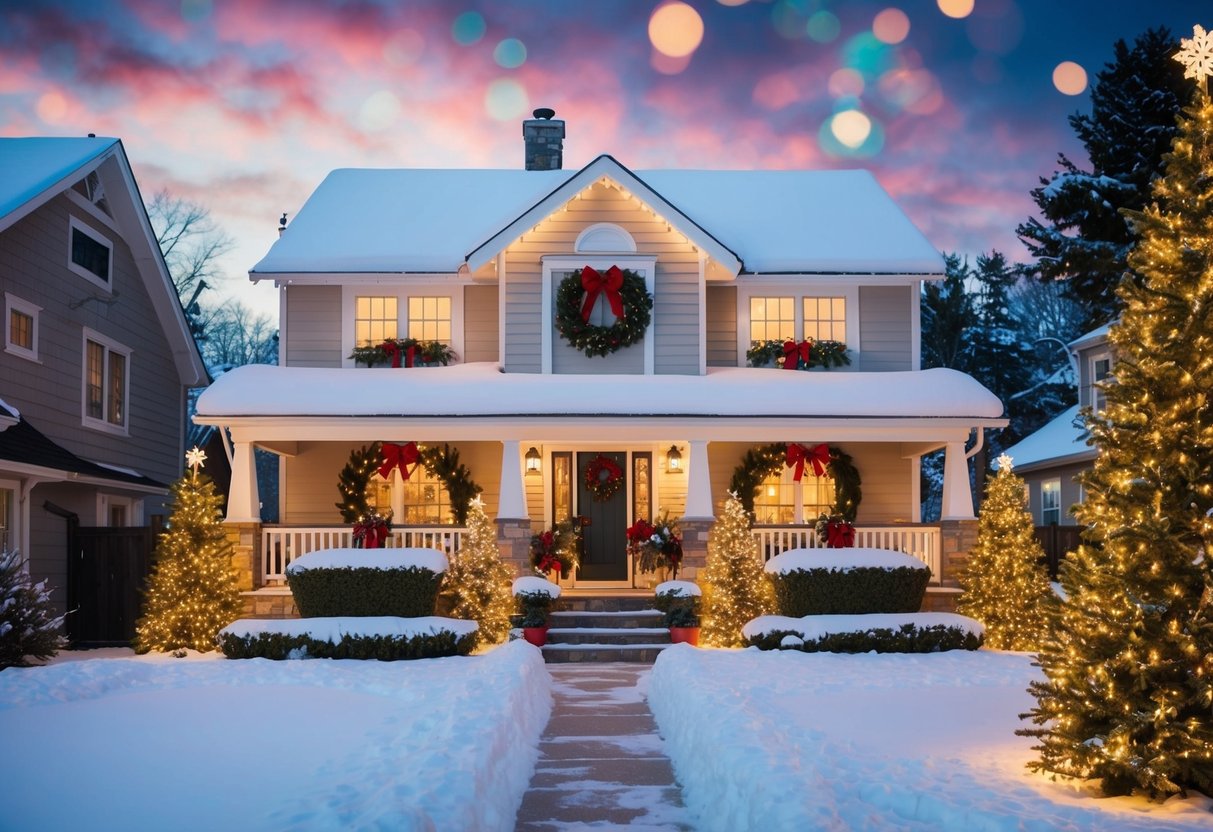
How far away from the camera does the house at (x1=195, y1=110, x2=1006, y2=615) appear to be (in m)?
17.2

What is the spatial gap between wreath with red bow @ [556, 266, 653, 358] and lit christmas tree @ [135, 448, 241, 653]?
602cm

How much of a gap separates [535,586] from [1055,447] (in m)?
15.5

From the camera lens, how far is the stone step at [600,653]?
51.1ft

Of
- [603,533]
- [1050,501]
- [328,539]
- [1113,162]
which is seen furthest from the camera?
[1050,501]

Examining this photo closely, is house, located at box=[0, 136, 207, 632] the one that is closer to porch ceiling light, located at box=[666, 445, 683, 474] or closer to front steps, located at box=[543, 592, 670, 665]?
front steps, located at box=[543, 592, 670, 665]

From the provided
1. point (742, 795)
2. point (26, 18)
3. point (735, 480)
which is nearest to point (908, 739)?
point (742, 795)

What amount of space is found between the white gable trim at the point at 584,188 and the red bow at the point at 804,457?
303 cm

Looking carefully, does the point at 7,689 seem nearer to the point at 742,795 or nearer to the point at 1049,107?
the point at 742,795

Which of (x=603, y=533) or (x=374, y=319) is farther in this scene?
(x=374, y=319)

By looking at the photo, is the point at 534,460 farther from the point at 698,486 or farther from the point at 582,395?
the point at 698,486

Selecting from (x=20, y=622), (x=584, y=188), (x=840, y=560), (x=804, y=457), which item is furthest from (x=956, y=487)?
(x=20, y=622)

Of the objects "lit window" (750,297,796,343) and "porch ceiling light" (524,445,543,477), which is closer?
"porch ceiling light" (524,445,543,477)

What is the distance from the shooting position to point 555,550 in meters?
17.4

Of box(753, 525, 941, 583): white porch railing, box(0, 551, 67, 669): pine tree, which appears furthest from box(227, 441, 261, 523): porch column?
box(753, 525, 941, 583): white porch railing
